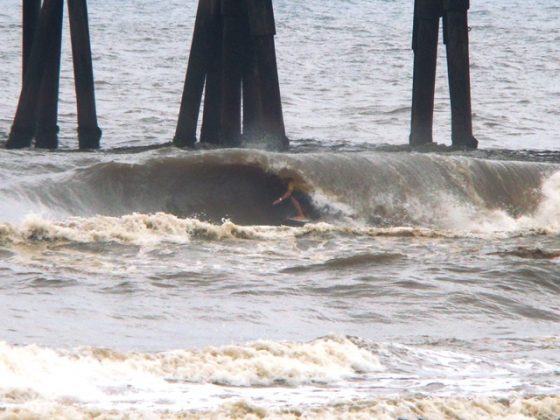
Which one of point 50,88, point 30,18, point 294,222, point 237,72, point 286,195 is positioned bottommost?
point 294,222

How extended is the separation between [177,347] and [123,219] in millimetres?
4865

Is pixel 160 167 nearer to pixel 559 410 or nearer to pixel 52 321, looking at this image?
pixel 52 321

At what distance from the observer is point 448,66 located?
17.3 meters

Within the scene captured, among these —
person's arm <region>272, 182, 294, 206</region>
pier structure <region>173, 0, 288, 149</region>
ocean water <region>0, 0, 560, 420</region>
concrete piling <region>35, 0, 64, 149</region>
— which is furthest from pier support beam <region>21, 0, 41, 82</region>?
person's arm <region>272, 182, 294, 206</region>

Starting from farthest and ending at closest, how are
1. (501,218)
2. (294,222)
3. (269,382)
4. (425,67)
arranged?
(425,67) < (501,218) < (294,222) < (269,382)

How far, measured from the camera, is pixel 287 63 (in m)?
38.5

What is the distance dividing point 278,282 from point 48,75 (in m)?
7.72

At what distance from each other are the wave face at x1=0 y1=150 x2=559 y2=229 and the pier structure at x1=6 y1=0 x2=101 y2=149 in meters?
1.25

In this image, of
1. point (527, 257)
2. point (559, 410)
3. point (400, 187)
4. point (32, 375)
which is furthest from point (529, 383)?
point (400, 187)

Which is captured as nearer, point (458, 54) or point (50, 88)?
point (458, 54)

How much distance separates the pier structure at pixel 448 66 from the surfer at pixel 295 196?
7.61 feet

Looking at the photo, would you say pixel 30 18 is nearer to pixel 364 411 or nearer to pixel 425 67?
pixel 425 67

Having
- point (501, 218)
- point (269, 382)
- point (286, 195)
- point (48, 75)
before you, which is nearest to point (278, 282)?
point (269, 382)

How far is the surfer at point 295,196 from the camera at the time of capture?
1548cm
